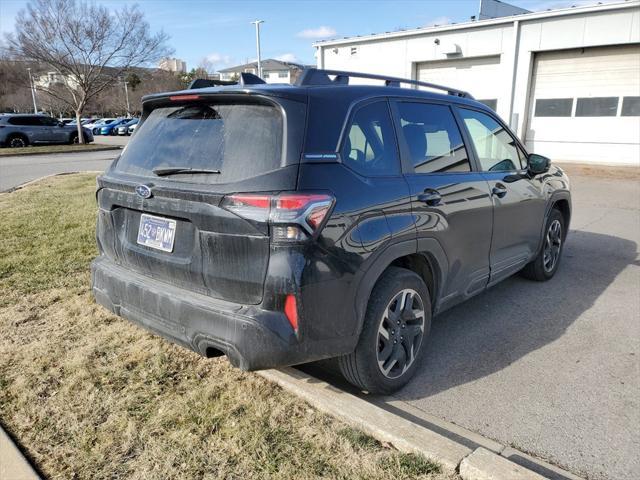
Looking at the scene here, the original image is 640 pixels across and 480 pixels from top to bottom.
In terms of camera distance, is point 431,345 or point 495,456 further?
point 431,345

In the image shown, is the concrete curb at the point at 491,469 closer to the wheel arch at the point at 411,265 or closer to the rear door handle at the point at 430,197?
the wheel arch at the point at 411,265

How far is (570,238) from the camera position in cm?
721

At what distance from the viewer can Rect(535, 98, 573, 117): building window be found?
55.1ft

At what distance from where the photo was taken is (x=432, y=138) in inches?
135

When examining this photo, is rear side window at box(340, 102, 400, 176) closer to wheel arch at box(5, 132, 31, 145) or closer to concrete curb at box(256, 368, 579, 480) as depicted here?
concrete curb at box(256, 368, 579, 480)

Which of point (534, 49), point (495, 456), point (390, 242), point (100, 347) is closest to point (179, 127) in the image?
point (390, 242)

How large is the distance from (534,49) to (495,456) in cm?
1737

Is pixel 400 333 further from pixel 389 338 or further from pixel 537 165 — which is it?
pixel 537 165

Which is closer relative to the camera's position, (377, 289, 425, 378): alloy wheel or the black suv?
the black suv

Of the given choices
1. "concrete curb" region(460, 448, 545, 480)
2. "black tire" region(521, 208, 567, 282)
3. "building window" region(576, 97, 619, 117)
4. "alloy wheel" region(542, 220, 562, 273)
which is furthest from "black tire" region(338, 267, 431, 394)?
"building window" region(576, 97, 619, 117)

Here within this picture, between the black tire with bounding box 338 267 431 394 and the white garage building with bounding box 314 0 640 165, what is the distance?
623 inches

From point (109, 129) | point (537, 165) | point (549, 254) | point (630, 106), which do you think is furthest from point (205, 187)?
point (109, 129)

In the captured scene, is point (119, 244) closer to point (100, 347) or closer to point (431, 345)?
point (100, 347)

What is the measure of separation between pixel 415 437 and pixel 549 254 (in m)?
3.46
